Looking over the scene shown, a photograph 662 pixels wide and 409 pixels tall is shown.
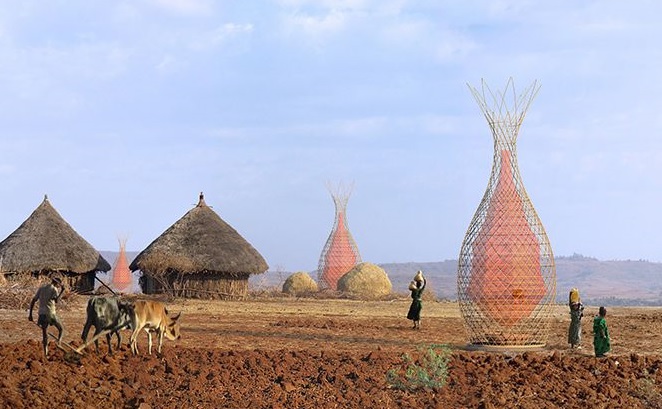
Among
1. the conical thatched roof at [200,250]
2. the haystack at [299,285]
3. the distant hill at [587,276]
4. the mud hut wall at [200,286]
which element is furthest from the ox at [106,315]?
the distant hill at [587,276]

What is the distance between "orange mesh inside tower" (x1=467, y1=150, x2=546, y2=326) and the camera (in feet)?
43.8

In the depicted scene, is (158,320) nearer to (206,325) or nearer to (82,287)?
(206,325)

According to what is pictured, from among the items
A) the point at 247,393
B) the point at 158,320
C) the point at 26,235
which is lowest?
the point at 247,393

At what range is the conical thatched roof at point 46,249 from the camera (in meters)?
28.6

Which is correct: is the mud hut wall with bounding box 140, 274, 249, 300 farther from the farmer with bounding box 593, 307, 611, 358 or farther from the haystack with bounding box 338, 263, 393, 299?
the farmer with bounding box 593, 307, 611, 358

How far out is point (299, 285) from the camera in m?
34.0

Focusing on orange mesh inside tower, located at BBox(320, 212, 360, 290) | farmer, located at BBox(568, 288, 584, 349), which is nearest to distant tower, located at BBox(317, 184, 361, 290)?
orange mesh inside tower, located at BBox(320, 212, 360, 290)

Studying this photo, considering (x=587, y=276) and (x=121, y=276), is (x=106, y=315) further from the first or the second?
(x=587, y=276)

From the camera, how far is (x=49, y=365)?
980cm

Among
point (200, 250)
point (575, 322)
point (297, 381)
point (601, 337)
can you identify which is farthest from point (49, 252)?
point (297, 381)

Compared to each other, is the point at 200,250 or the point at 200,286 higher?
the point at 200,250

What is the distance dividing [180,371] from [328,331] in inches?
265

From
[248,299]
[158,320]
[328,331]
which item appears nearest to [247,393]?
[158,320]

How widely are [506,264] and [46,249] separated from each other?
19.4 meters
